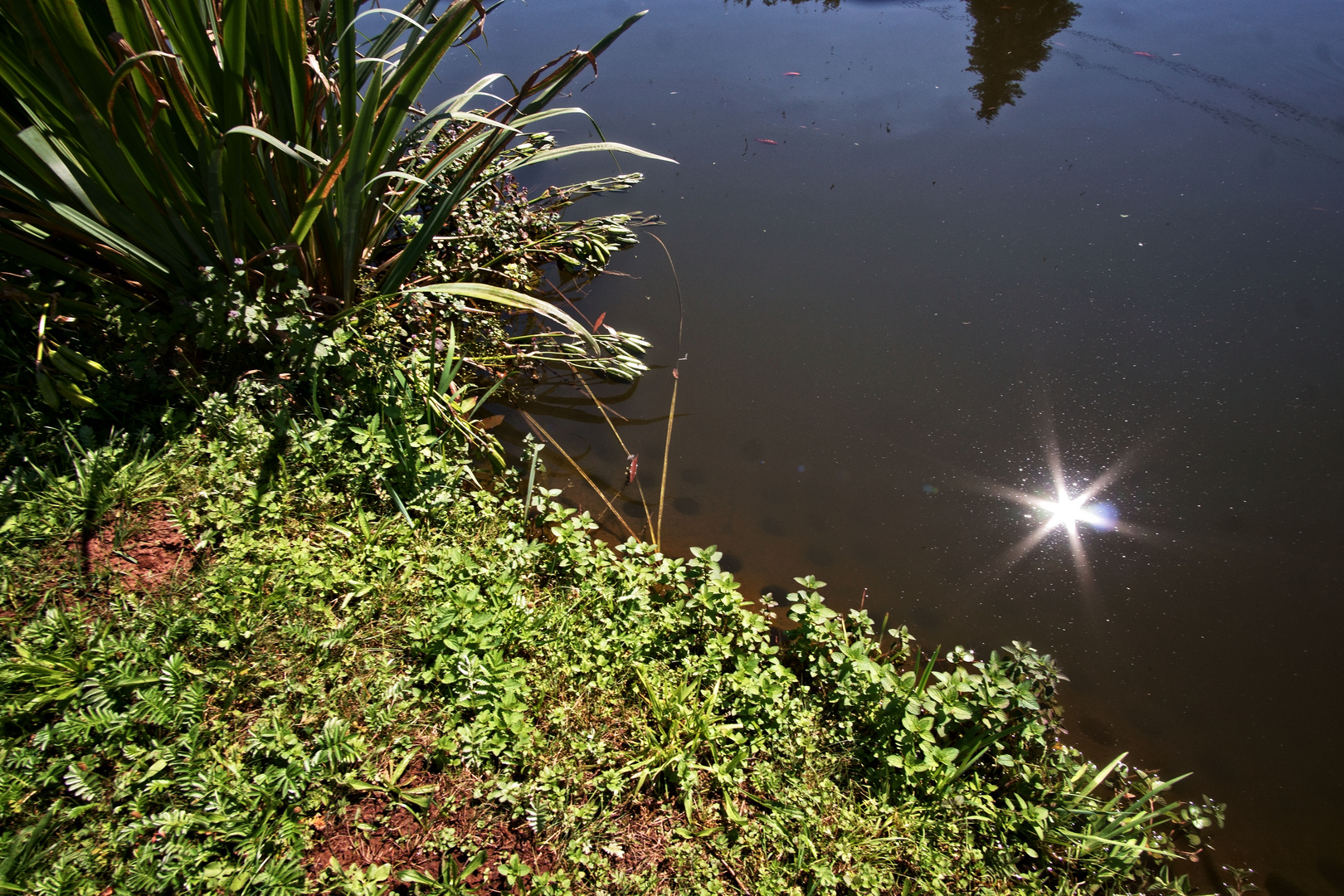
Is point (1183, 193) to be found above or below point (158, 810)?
above

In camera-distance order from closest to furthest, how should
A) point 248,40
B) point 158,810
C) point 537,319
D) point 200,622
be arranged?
point 158,810, point 200,622, point 248,40, point 537,319

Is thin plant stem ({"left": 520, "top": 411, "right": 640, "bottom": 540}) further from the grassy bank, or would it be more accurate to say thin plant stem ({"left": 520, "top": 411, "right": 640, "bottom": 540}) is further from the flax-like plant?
the flax-like plant

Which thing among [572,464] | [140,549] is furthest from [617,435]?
[140,549]

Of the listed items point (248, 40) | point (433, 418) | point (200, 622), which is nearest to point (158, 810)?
point (200, 622)

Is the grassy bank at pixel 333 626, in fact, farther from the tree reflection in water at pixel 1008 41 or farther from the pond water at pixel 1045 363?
the tree reflection in water at pixel 1008 41

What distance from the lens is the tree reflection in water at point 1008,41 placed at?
4.48 m

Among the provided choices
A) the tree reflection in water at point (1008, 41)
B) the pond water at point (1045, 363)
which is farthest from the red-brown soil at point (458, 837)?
the tree reflection in water at point (1008, 41)

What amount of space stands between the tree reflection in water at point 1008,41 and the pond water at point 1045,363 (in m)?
0.04

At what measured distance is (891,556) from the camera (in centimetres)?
237

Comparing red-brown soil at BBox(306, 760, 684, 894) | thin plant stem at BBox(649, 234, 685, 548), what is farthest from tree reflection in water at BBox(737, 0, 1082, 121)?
red-brown soil at BBox(306, 760, 684, 894)

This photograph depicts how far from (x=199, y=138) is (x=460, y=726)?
5.88ft

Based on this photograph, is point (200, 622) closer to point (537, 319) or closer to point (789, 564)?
point (789, 564)

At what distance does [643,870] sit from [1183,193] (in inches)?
159

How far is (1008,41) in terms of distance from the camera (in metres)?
4.93
